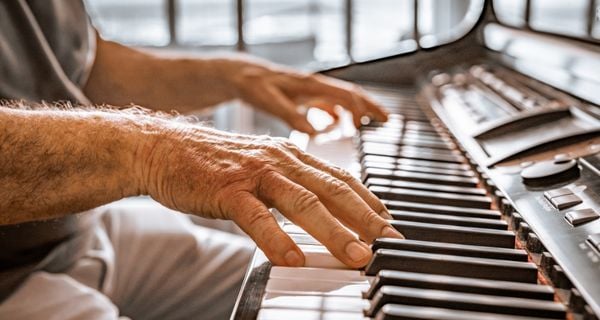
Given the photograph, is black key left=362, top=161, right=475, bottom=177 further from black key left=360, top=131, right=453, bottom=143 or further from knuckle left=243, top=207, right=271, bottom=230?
knuckle left=243, top=207, right=271, bottom=230

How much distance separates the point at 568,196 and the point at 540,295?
0.22 meters

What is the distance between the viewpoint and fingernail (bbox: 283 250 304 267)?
0.69 m

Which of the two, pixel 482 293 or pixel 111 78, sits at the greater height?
pixel 482 293

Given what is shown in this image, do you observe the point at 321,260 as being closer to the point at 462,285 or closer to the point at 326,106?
the point at 462,285

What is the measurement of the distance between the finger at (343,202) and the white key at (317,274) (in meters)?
0.06

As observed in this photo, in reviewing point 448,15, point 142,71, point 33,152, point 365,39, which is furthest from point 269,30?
point 33,152

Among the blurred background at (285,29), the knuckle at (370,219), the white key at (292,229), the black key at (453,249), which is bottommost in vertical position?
the blurred background at (285,29)

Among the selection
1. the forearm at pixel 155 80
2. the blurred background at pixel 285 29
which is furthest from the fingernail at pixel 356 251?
the forearm at pixel 155 80

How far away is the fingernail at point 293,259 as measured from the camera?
694 mm

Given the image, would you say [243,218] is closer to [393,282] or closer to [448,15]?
[393,282]

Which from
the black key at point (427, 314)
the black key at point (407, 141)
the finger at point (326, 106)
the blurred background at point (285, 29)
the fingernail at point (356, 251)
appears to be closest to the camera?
the black key at point (427, 314)

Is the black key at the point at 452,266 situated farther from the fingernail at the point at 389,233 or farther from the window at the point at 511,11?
the window at the point at 511,11

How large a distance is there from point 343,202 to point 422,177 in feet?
0.84

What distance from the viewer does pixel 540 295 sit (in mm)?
609
